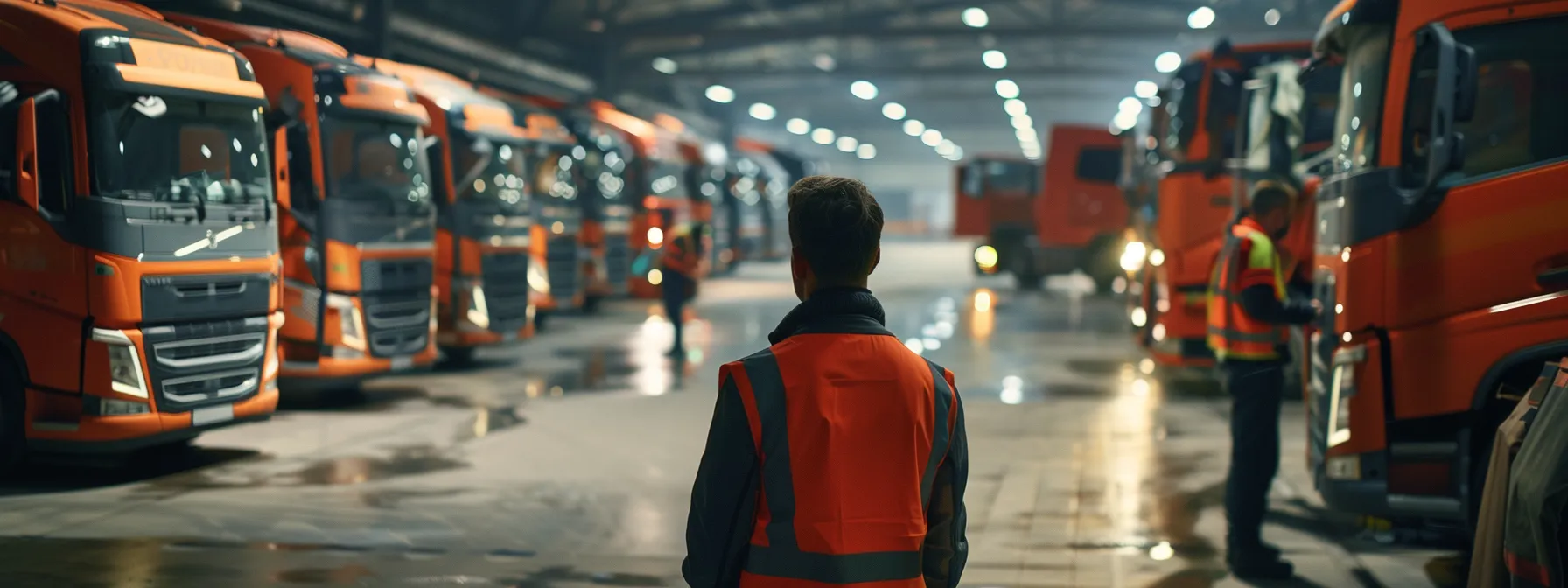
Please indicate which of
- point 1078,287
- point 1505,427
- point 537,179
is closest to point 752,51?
point 1078,287

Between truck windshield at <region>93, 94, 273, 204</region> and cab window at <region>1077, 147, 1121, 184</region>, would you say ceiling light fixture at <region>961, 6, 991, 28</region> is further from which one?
truck windshield at <region>93, 94, 273, 204</region>

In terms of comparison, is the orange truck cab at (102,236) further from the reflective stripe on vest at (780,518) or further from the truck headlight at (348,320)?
the reflective stripe on vest at (780,518)

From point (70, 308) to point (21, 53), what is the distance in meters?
1.52

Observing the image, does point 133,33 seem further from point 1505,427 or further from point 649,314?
point 649,314

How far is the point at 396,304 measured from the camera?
1346cm

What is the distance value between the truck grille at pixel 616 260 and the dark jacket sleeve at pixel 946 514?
841 inches

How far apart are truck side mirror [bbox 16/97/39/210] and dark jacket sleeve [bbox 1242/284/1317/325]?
664cm

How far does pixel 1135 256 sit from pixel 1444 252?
947 cm

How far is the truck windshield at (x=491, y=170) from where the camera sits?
52.4 ft

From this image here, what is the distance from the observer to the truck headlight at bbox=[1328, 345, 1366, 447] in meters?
6.68

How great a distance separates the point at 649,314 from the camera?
24828mm

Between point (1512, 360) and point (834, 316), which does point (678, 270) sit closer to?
point (1512, 360)

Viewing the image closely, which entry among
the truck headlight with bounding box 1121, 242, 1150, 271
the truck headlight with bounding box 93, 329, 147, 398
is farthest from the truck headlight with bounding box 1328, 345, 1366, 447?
the truck headlight with bounding box 1121, 242, 1150, 271

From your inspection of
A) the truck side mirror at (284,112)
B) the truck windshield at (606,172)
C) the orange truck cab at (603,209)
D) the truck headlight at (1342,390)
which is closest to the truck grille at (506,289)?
the truck side mirror at (284,112)
